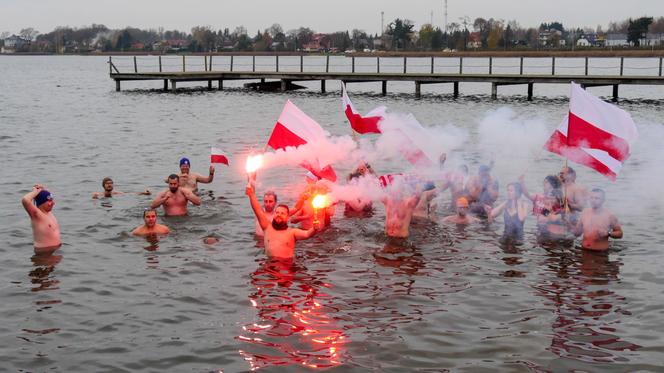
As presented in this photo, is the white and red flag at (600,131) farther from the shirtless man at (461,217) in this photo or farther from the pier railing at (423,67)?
the pier railing at (423,67)

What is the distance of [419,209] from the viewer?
1616cm

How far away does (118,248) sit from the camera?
1422 cm

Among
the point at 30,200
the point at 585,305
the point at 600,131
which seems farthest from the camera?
the point at 30,200

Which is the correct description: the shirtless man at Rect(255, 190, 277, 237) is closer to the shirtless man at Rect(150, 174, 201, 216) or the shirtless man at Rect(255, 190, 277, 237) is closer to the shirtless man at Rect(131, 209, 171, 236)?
the shirtless man at Rect(131, 209, 171, 236)

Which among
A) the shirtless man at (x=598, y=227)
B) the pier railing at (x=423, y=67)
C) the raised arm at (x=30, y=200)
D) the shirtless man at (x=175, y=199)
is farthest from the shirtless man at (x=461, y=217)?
the pier railing at (x=423, y=67)

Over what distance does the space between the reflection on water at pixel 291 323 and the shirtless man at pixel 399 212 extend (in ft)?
8.18

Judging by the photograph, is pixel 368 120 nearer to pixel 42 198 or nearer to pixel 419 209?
pixel 419 209

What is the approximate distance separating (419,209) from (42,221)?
7273 millimetres

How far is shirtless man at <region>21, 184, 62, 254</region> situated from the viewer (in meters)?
12.9

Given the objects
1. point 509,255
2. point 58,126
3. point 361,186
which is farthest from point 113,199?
point 58,126

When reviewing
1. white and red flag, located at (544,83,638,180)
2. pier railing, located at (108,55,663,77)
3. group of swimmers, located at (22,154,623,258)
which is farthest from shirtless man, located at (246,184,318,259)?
pier railing, located at (108,55,663,77)

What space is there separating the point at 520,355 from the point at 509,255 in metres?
4.49

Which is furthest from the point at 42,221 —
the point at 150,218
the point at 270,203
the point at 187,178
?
the point at 187,178

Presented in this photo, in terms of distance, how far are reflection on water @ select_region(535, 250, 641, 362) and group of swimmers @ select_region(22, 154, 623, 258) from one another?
2.53 feet
